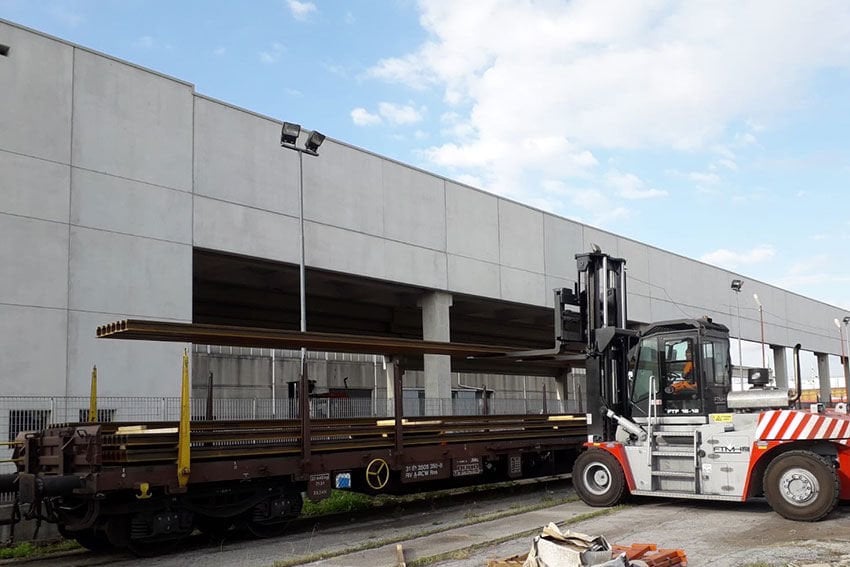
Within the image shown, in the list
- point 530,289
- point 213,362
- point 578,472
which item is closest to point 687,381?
point 578,472

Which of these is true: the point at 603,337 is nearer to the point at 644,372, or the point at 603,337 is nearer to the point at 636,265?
the point at 644,372

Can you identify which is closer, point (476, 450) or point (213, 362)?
point (476, 450)

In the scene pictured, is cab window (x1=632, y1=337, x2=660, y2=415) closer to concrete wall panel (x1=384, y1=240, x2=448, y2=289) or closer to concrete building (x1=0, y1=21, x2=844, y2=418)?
concrete building (x1=0, y1=21, x2=844, y2=418)

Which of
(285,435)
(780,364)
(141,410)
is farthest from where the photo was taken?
(780,364)

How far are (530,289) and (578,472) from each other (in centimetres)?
1571

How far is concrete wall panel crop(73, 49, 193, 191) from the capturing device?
57.1 feet

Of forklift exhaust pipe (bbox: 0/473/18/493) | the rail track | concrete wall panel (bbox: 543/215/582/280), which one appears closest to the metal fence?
the rail track

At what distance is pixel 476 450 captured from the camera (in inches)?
601

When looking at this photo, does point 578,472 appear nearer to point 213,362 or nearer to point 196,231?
point 196,231

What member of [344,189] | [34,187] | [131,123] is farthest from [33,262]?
[344,189]

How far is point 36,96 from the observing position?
1662 cm

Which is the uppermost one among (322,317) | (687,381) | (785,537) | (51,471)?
(322,317)

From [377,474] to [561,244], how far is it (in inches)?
770

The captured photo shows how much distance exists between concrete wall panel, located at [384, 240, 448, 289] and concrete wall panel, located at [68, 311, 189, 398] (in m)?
7.70
